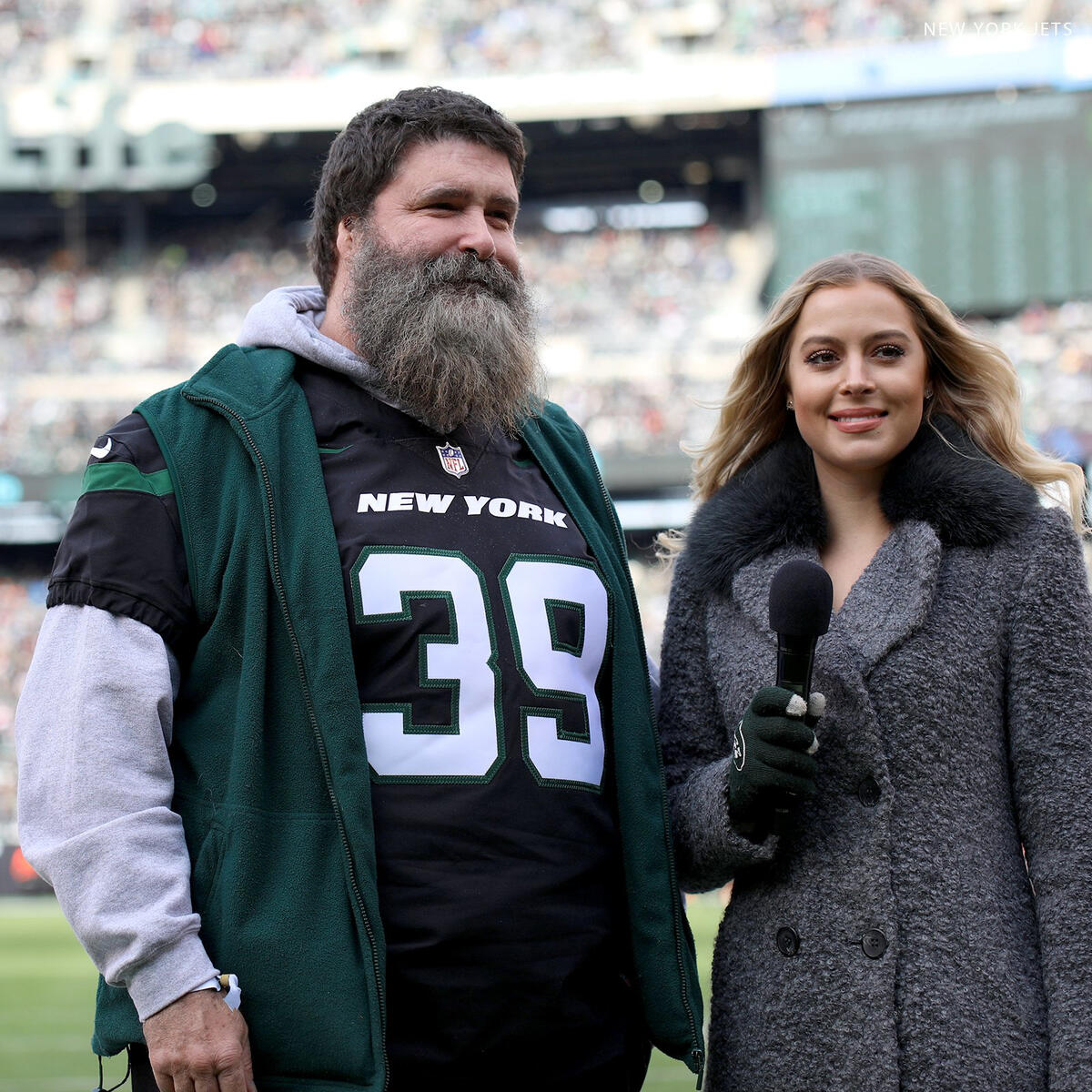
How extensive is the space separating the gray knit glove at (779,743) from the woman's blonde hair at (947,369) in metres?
0.63

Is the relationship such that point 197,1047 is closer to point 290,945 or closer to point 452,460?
point 290,945

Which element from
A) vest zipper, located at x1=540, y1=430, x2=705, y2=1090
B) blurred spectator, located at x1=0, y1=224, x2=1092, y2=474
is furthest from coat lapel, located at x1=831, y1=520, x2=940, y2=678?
blurred spectator, located at x1=0, y1=224, x2=1092, y2=474

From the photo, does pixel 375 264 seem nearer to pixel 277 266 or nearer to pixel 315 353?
pixel 315 353

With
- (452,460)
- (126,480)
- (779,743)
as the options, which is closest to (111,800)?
(126,480)

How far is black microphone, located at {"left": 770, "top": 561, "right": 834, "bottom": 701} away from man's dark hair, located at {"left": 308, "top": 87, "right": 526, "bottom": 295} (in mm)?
989

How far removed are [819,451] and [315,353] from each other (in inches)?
33.6

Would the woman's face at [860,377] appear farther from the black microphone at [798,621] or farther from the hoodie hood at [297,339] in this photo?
the hoodie hood at [297,339]

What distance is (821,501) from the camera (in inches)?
98.4

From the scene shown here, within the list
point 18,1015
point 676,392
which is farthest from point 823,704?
point 676,392

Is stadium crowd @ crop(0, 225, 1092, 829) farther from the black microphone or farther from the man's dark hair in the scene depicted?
the black microphone

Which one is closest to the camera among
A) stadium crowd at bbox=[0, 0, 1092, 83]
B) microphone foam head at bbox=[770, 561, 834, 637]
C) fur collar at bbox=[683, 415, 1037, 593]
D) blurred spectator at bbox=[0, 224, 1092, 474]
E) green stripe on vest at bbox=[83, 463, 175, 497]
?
microphone foam head at bbox=[770, 561, 834, 637]

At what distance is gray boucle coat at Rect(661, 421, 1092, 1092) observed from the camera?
2098 mm

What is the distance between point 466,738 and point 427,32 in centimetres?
2131

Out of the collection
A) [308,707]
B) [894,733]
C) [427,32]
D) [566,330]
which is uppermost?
[427,32]
